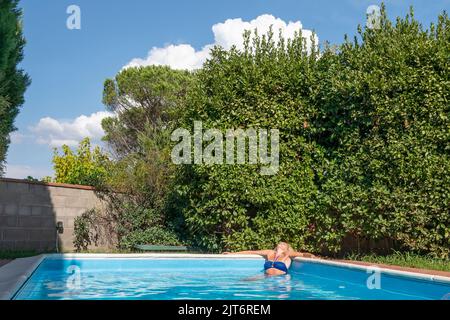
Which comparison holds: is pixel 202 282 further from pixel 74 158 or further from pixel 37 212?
pixel 74 158

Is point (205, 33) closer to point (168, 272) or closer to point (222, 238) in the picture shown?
point (222, 238)

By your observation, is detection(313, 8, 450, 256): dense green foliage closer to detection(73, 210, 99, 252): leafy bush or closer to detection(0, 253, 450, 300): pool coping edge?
detection(0, 253, 450, 300): pool coping edge

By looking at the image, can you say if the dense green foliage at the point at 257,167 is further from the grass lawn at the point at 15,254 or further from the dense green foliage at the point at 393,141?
the grass lawn at the point at 15,254

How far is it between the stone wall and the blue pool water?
4.10 meters

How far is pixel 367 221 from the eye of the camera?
10.6m

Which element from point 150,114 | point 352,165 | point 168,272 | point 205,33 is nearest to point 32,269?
point 168,272

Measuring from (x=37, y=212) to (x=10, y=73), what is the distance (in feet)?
12.4

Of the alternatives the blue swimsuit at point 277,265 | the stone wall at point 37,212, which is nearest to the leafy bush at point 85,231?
the stone wall at point 37,212

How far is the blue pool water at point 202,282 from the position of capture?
23.6ft

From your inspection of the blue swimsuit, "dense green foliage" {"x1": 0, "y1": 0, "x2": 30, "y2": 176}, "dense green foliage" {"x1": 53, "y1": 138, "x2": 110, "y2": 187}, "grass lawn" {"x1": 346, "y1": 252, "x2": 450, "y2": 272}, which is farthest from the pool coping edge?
"dense green foliage" {"x1": 53, "y1": 138, "x2": 110, "y2": 187}

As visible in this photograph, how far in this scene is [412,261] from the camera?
977cm

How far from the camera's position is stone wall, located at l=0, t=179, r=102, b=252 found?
12859 mm

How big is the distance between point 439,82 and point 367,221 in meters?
3.21

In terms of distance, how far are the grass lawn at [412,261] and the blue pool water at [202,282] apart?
167cm
